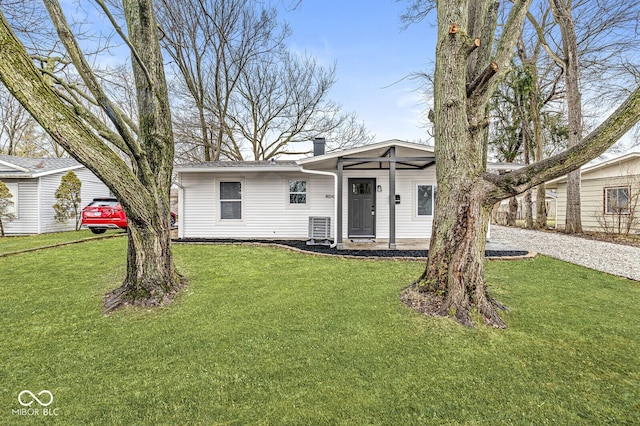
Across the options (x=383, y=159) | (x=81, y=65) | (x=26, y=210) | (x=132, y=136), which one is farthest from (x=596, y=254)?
(x=26, y=210)

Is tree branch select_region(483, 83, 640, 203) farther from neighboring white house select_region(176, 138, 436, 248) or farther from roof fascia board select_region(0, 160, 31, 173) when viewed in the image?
roof fascia board select_region(0, 160, 31, 173)

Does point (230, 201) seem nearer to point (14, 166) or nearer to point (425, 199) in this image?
point (425, 199)

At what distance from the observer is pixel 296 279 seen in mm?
4980

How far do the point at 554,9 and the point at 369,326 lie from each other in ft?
45.3

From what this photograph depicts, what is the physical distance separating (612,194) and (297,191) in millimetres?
12778

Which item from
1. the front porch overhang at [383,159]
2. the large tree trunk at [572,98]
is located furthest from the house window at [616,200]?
the front porch overhang at [383,159]

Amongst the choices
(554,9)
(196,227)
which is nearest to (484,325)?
(196,227)

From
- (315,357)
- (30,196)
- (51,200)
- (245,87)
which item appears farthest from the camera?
(245,87)

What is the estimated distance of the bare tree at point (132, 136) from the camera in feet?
9.88

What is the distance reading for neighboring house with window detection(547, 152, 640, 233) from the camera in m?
10.8

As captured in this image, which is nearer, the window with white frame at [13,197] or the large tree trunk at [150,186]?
the large tree trunk at [150,186]

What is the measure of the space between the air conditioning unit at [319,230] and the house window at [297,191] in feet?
4.32

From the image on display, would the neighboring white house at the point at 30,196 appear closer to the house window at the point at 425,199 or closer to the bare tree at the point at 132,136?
the bare tree at the point at 132,136

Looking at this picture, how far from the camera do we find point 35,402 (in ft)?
6.74
